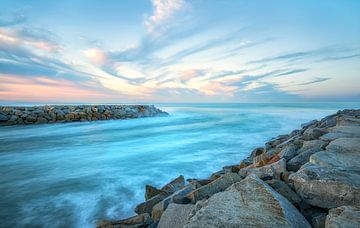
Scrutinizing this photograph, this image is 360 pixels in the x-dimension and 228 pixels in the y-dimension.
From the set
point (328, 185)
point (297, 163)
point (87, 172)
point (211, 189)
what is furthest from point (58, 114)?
point (328, 185)

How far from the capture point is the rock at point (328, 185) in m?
1.87

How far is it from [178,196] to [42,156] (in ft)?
20.4

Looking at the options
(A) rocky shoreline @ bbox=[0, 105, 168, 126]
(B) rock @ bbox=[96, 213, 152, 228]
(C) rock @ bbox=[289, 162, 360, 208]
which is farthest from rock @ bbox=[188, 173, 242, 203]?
(A) rocky shoreline @ bbox=[0, 105, 168, 126]

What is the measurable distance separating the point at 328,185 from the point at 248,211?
2.78 ft

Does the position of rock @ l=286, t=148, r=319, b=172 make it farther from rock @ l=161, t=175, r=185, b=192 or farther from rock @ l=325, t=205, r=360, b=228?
rock @ l=161, t=175, r=185, b=192

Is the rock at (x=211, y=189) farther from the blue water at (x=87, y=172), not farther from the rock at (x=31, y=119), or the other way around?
the rock at (x=31, y=119)

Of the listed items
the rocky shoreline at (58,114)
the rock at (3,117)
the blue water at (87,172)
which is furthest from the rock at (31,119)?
the blue water at (87,172)

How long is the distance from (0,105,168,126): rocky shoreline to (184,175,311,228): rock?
17.8m

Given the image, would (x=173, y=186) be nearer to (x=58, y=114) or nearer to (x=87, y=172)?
(x=87, y=172)

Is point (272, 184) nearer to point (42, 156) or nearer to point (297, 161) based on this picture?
point (297, 161)

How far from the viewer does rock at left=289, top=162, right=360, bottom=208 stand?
1865 millimetres

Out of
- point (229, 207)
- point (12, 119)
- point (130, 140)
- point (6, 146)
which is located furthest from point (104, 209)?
point (12, 119)

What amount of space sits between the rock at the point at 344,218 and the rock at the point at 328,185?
0.93ft

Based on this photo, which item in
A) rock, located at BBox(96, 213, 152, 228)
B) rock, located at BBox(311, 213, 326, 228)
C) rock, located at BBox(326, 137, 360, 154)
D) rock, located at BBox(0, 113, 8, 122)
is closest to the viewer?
rock, located at BBox(311, 213, 326, 228)
